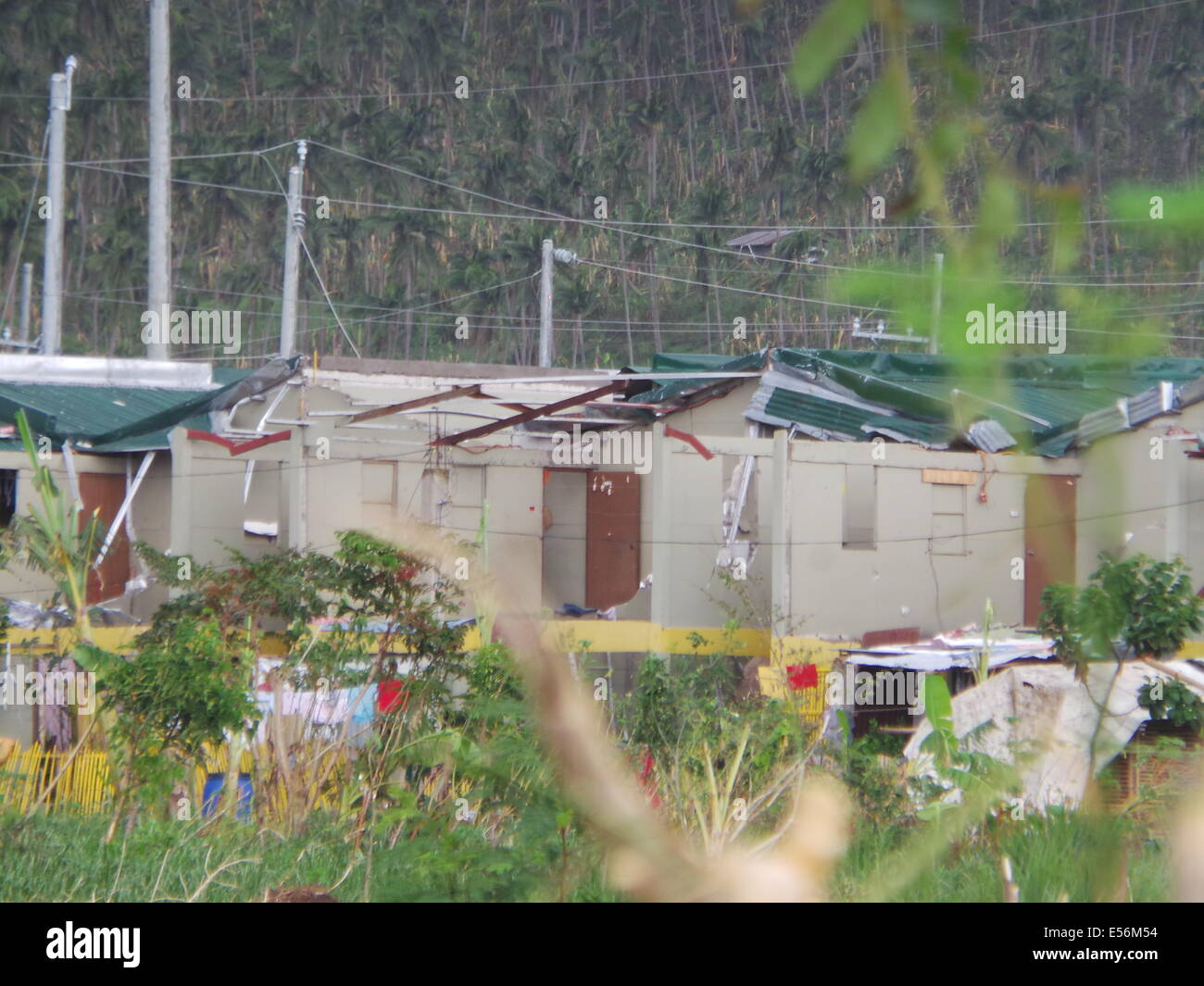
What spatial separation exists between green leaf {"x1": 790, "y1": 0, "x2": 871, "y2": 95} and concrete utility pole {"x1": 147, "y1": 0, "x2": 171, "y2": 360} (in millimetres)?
19521

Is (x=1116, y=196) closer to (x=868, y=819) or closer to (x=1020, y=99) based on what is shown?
(x=1020, y=99)

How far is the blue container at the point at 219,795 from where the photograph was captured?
8.51 meters

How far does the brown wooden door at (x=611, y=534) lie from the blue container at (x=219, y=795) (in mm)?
9988

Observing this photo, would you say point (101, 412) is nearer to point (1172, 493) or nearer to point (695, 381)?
point (695, 381)

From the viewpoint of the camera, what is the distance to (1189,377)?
1745cm

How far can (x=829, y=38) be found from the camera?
130 centimetres

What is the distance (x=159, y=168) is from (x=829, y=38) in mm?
20438

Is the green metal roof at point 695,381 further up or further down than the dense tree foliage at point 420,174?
further down

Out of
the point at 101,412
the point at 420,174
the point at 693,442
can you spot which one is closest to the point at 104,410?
the point at 101,412

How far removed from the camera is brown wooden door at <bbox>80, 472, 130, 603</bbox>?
1812 centimetres

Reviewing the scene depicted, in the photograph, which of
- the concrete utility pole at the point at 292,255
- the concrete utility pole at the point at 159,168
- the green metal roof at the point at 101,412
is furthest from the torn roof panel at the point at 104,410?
the concrete utility pole at the point at 292,255

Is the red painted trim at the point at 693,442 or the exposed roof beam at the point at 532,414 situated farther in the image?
the red painted trim at the point at 693,442

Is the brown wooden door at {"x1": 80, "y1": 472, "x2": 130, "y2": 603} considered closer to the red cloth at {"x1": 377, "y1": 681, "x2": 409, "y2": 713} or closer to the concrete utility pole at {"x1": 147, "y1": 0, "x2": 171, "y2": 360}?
the concrete utility pole at {"x1": 147, "y1": 0, "x2": 171, "y2": 360}

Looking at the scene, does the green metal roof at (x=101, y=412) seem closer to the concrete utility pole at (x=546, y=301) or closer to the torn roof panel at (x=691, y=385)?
the torn roof panel at (x=691, y=385)
